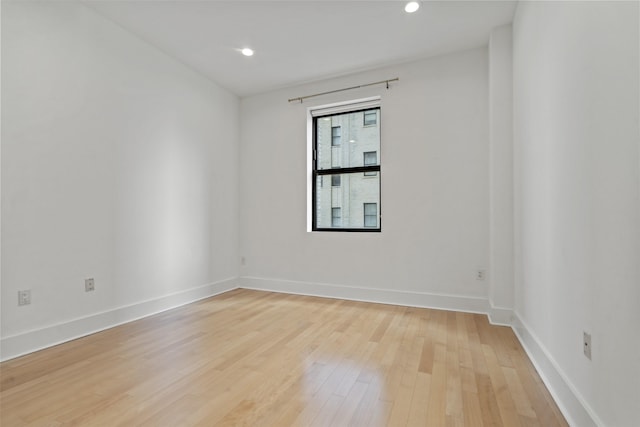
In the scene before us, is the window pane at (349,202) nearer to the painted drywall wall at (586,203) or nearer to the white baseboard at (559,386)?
the painted drywall wall at (586,203)

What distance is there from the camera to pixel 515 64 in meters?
2.68

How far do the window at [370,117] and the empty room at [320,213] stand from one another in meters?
0.02

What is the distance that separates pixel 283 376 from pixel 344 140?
2960 mm

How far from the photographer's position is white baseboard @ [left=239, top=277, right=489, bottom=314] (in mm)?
3146

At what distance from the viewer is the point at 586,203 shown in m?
1.32

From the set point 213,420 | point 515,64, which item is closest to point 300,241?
point 213,420

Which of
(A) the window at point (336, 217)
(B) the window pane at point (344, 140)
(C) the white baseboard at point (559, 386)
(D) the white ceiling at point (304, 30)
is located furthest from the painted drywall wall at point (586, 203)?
(A) the window at point (336, 217)

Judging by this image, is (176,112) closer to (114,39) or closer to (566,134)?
(114,39)

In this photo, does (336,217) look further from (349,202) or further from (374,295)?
Result: (374,295)

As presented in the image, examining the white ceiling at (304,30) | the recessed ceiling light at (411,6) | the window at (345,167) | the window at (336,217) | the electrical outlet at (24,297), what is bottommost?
the electrical outlet at (24,297)

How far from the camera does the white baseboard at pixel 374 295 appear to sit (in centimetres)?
315

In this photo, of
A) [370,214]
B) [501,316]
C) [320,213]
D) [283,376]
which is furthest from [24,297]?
[501,316]

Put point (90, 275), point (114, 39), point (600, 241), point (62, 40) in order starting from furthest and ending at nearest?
point (114, 39) → point (90, 275) → point (62, 40) → point (600, 241)

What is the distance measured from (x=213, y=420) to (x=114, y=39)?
10.7 feet
